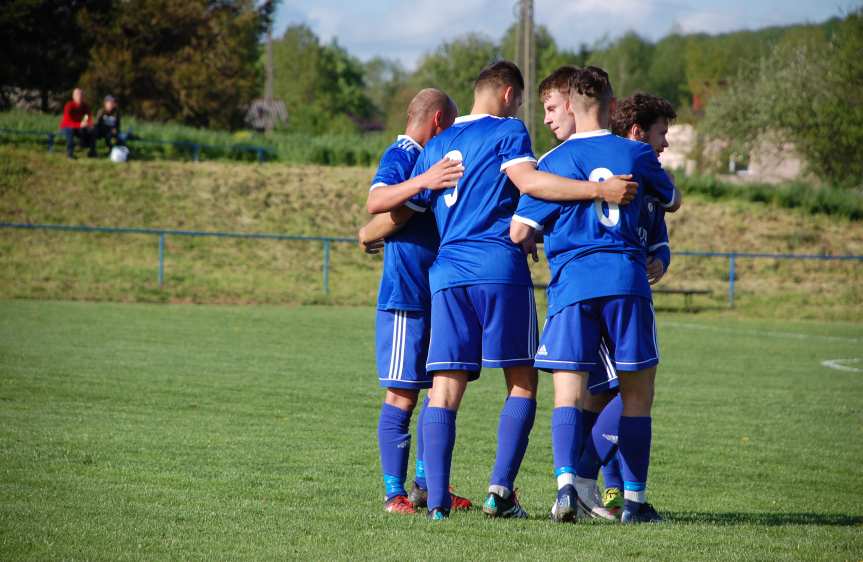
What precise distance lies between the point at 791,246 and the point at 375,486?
28.5 meters

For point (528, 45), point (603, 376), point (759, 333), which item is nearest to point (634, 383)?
point (603, 376)

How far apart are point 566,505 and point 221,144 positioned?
32.6 metres

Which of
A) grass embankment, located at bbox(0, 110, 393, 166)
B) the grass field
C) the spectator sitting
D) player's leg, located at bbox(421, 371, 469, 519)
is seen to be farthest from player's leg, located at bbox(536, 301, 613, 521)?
grass embankment, located at bbox(0, 110, 393, 166)

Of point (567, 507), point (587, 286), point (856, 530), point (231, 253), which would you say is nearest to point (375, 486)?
point (567, 507)

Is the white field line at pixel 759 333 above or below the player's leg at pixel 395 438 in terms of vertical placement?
below

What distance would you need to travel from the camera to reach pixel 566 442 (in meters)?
5.01

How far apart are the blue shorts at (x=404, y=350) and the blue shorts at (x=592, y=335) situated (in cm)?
73

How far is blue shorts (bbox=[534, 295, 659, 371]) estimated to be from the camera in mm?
4953

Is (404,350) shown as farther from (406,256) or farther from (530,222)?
(530,222)

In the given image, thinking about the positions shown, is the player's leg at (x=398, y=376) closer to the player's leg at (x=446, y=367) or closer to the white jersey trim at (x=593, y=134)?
the player's leg at (x=446, y=367)

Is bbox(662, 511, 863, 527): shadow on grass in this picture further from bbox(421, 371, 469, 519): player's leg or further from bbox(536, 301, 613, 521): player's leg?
bbox(421, 371, 469, 519): player's leg

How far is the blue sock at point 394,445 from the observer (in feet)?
18.0

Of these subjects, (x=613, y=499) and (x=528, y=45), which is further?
(x=528, y=45)

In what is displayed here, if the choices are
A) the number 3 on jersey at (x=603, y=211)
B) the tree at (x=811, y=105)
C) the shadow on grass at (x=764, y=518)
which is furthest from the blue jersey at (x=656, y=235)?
the tree at (x=811, y=105)
